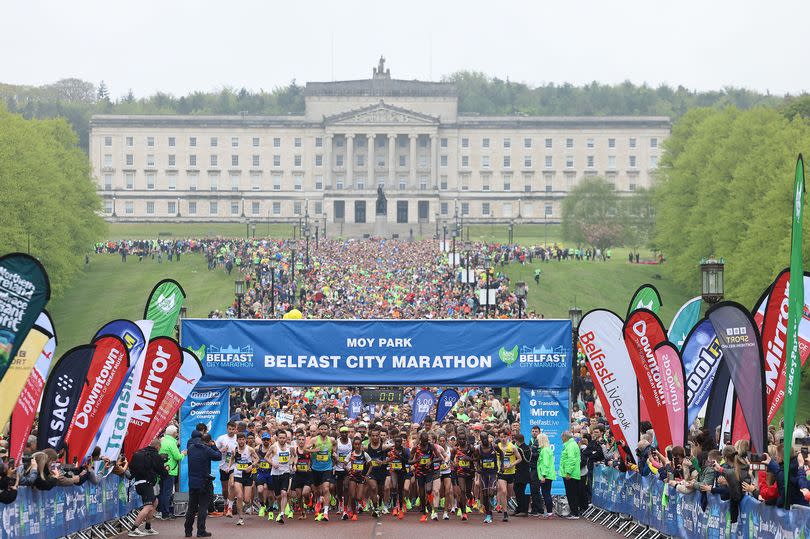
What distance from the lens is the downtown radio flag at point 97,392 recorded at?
19828 millimetres

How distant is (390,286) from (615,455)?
153 ft

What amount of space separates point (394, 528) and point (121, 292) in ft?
198

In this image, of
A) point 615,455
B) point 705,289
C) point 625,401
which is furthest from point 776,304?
point 705,289

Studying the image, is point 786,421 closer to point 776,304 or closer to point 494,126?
point 776,304

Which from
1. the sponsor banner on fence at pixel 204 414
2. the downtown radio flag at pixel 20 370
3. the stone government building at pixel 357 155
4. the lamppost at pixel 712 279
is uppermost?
the stone government building at pixel 357 155

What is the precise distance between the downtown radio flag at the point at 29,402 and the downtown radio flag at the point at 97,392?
586 mm

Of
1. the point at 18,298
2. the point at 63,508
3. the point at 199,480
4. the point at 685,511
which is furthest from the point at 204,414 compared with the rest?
the point at 18,298

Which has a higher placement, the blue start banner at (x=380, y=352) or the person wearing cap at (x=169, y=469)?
the blue start banner at (x=380, y=352)

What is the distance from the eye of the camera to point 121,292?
80.6 m

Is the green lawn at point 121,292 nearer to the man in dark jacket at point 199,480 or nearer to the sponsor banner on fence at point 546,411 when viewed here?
the sponsor banner on fence at point 546,411

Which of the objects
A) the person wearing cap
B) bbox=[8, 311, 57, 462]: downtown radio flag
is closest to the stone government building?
the person wearing cap

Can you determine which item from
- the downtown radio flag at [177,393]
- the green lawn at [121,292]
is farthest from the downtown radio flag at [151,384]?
the green lawn at [121,292]

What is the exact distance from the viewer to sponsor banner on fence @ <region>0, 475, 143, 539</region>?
17.4m

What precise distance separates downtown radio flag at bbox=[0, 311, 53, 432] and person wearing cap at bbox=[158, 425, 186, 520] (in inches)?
216
